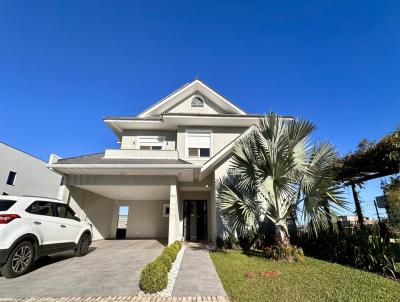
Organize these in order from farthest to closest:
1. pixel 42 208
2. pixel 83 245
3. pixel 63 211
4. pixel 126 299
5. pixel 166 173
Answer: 1. pixel 166 173
2. pixel 83 245
3. pixel 63 211
4. pixel 42 208
5. pixel 126 299

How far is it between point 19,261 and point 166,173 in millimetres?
6302

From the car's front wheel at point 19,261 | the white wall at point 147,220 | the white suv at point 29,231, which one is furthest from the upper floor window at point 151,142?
the car's front wheel at point 19,261

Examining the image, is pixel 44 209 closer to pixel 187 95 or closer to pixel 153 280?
pixel 153 280

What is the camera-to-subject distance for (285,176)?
8.57m

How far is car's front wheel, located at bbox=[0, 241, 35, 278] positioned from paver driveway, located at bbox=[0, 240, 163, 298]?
158 millimetres

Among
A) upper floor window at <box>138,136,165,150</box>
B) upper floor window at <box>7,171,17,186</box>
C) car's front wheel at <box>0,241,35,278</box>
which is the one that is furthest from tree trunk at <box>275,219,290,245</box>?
upper floor window at <box>7,171,17,186</box>

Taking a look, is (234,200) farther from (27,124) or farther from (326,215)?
(27,124)

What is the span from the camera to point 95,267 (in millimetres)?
6754

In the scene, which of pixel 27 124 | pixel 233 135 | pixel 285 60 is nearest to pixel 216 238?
pixel 233 135

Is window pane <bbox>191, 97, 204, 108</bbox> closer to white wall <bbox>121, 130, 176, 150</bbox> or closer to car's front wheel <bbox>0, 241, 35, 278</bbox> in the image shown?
white wall <bbox>121, 130, 176, 150</bbox>

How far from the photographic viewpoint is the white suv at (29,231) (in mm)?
5262

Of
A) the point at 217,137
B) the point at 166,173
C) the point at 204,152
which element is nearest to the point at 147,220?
the point at 204,152

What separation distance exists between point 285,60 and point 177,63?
6.88 metres

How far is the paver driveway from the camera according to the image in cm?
461
